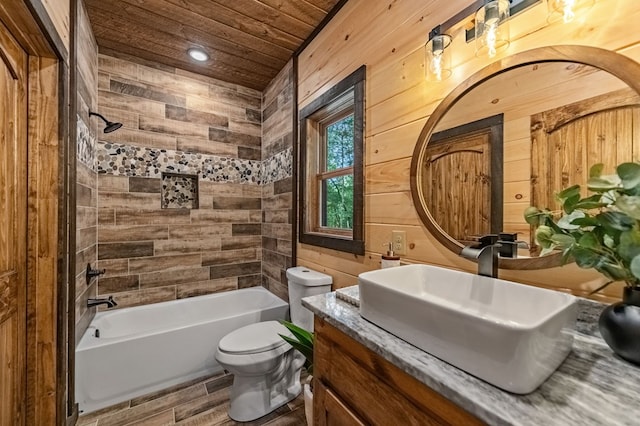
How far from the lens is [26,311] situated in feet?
4.10

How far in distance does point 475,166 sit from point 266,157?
86.0 inches

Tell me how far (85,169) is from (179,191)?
0.80 meters

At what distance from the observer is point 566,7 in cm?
81

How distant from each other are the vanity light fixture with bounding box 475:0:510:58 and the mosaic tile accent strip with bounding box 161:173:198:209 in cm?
246

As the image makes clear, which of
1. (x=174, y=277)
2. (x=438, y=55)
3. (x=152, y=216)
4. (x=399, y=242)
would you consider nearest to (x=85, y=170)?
(x=152, y=216)

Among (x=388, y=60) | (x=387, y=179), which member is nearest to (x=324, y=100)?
(x=388, y=60)

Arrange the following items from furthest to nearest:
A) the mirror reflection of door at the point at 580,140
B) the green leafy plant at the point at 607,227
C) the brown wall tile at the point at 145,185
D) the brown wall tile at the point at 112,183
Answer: the brown wall tile at the point at 145,185, the brown wall tile at the point at 112,183, the mirror reflection of door at the point at 580,140, the green leafy plant at the point at 607,227

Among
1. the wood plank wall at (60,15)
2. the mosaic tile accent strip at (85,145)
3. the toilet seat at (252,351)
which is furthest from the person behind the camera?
the mosaic tile accent strip at (85,145)

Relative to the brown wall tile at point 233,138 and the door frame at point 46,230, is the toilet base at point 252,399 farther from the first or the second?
the brown wall tile at point 233,138

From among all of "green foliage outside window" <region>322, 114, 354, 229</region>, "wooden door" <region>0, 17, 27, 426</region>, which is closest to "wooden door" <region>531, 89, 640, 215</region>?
"green foliage outside window" <region>322, 114, 354, 229</region>

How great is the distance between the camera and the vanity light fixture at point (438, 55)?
3.64 ft

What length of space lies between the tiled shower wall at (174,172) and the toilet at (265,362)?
1.12 m

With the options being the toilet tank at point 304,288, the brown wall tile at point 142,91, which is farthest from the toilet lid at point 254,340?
the brown wall tile at point 142,91

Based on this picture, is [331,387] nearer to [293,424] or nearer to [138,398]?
[293,424]
